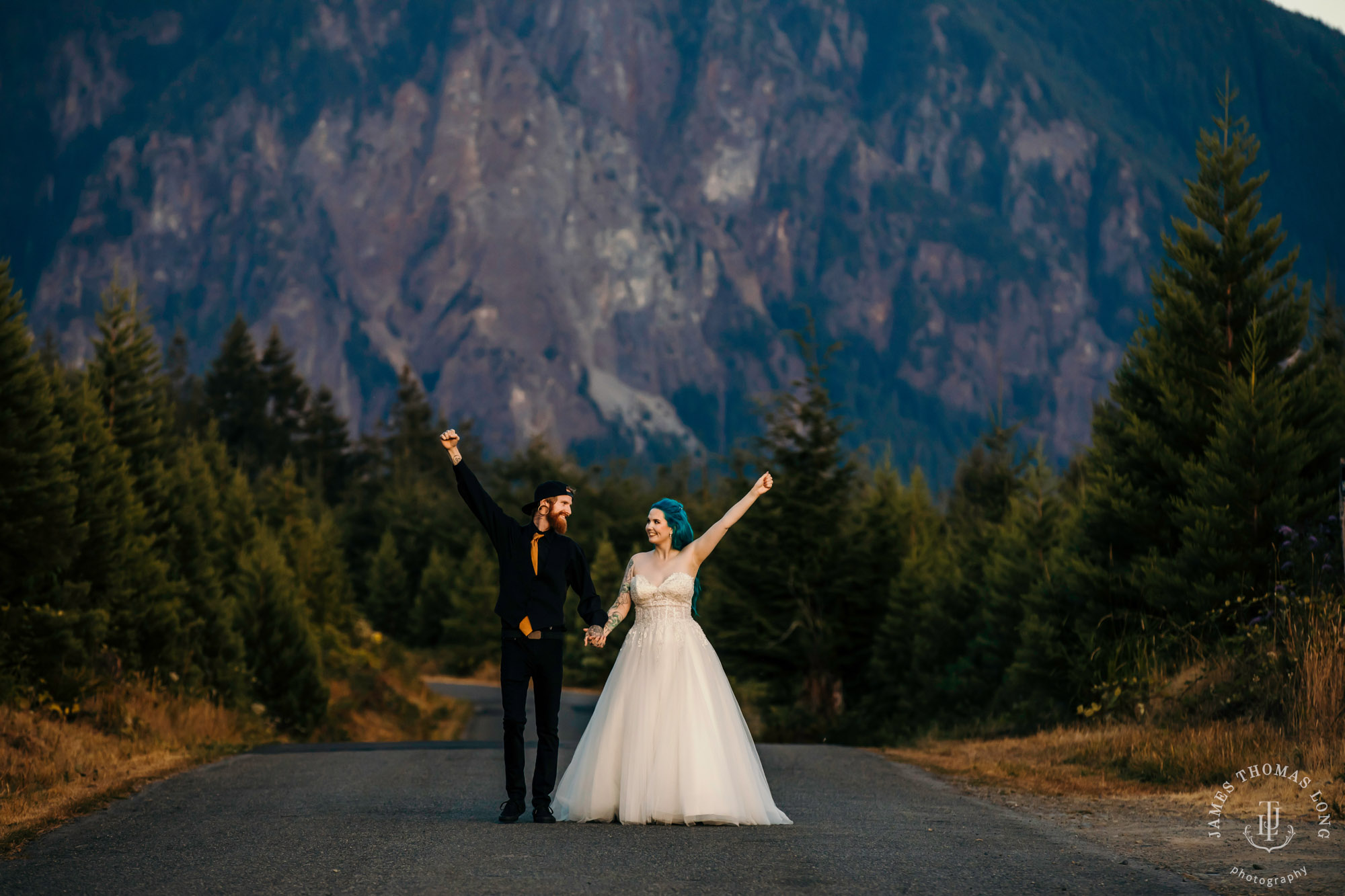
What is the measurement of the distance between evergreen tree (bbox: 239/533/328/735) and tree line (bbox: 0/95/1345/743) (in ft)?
0.18

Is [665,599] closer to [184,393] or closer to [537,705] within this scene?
[537,705]

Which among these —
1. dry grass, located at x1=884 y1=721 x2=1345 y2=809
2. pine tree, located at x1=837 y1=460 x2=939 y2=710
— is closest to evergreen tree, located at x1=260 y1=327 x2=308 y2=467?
pine tree, located at x1=837 y1=460 x2=939 y2=710

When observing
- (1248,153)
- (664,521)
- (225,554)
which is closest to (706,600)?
(225,554)

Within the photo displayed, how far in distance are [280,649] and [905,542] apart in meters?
15.6

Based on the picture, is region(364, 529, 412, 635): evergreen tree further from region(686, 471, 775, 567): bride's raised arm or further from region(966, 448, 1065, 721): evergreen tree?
region(686, 471, 775, 567): bride's raised arm

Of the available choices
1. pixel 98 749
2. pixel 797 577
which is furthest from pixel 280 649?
pixel 98 749

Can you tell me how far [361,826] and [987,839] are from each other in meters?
4.10

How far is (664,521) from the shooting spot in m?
9.62

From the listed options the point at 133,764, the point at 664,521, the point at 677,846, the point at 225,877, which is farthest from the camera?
the point at 133,764

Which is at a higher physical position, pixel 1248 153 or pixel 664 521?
pixel 1248 153

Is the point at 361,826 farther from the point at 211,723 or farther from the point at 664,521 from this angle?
the point at 211,723

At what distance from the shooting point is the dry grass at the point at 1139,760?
10.2 metres

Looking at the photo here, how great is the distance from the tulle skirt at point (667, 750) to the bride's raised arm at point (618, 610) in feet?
0.95

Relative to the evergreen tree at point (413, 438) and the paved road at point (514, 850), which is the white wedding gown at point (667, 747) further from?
the evergreen tree at point (413, 438)
